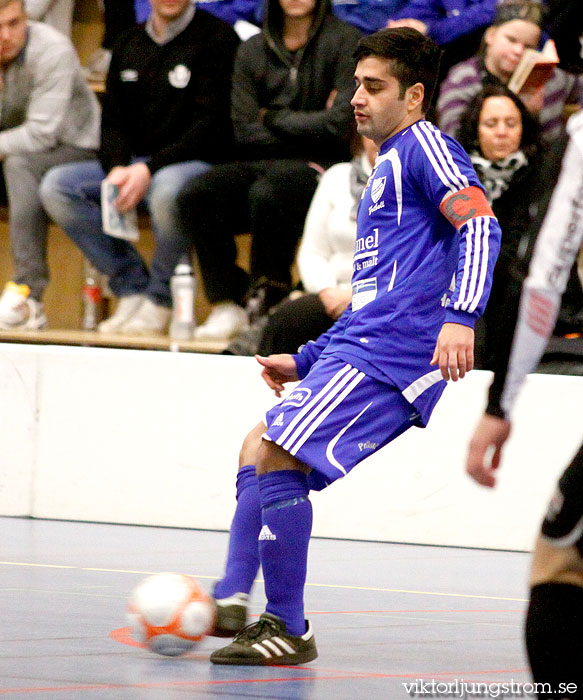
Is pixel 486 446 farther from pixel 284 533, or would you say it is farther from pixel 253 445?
pixel 253 445

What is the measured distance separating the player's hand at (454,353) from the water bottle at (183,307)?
167 inches

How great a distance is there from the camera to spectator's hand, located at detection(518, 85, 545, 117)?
6.87 meters

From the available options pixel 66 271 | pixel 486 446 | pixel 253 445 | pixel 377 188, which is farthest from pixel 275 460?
pixel 66 271

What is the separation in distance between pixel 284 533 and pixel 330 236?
353 centimetres

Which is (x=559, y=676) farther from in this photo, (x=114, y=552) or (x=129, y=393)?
(x=129, y=393)

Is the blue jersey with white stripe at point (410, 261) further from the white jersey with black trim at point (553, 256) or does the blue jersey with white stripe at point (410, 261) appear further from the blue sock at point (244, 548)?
the white jersey with black trim at point (553, 256)

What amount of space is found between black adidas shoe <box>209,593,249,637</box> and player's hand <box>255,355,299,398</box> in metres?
0.67

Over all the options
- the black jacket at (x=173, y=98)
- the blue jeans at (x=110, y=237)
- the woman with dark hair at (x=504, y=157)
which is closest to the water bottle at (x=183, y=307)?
the blue jeans at (x=110, y=237)

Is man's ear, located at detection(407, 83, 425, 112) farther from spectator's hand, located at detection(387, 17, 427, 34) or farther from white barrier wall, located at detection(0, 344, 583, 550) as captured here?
spectator's hand, located at detection(387, 17, 427, 34)

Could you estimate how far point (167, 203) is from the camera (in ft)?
23.8

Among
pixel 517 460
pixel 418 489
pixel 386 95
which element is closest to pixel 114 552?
pixel 418 489

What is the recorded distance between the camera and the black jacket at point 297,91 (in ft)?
22.9

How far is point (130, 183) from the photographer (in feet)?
24.1

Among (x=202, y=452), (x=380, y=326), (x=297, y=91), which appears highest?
(x=380, y=326)
